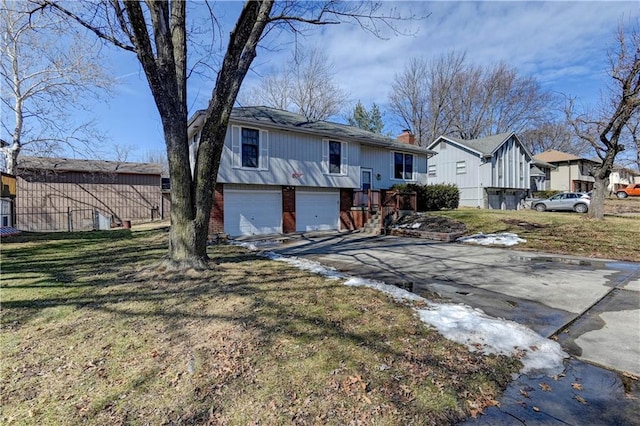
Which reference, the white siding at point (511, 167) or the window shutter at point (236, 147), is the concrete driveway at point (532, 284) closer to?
the window shutter at point (236, 147)

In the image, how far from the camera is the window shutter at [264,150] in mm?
13492

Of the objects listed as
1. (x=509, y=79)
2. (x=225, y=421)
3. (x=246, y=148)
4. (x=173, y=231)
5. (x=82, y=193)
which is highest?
(x=509, y=79)

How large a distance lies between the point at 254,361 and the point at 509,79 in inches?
1628

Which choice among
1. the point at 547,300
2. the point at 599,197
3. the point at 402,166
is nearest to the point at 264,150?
the point at 402,166

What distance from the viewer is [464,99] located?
34.6 m

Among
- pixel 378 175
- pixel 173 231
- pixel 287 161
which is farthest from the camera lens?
pixel 378 175

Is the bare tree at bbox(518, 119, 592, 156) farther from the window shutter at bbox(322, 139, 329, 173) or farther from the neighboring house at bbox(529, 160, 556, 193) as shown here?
the window shutter at bbox(322, 139, 329, 173)

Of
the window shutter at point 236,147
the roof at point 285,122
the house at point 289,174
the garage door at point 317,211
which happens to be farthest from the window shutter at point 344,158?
the window shutter at point 236,147

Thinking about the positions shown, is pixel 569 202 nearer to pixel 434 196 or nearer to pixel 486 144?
pixel 486 144

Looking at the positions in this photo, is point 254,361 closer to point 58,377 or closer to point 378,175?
point 58,377

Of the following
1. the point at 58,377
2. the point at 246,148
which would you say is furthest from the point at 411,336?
the point at 246,148

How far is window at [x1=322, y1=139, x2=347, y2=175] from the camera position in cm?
1555

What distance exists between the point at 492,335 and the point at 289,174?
1163 centimetres

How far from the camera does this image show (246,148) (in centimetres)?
1315
